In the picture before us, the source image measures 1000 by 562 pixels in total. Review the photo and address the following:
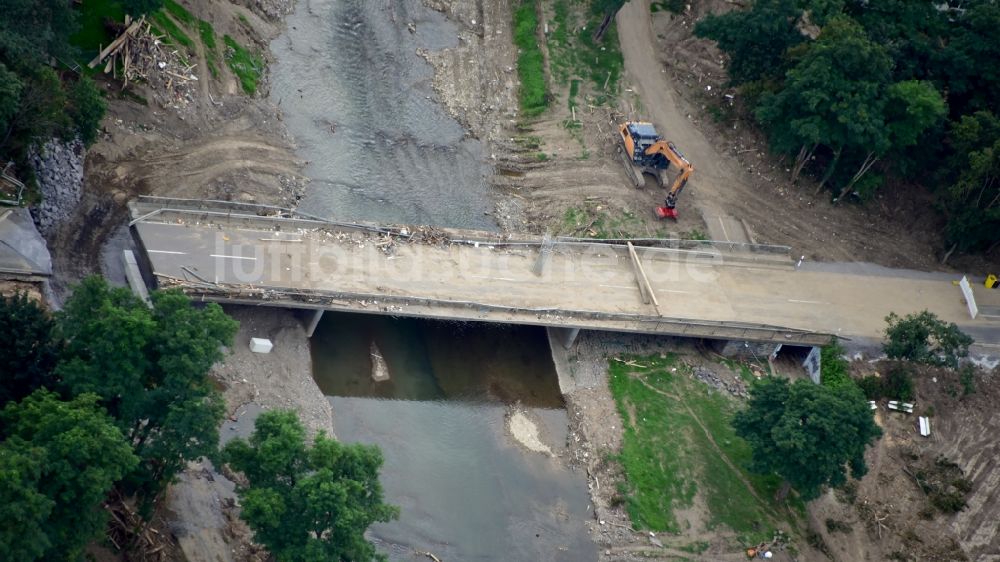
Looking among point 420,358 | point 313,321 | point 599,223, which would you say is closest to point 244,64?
point 313,321

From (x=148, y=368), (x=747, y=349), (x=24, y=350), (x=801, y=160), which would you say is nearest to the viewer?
(x=24, y=350)

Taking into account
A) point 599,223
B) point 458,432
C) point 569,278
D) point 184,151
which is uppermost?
point 599,223

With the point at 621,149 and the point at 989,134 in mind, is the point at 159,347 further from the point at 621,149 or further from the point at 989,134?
the point at 989,134

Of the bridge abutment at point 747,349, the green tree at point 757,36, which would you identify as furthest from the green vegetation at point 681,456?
the green tree at point 757,36

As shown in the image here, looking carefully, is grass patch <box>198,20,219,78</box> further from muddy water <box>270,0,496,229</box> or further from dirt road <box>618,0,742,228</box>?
dirt road <box>618,0,742,228</box>

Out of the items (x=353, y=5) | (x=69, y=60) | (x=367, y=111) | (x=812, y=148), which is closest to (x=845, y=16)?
(x=812, y=148)

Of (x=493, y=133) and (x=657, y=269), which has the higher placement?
(x=493, y=133)

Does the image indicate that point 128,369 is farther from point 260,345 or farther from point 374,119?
point 374,119
